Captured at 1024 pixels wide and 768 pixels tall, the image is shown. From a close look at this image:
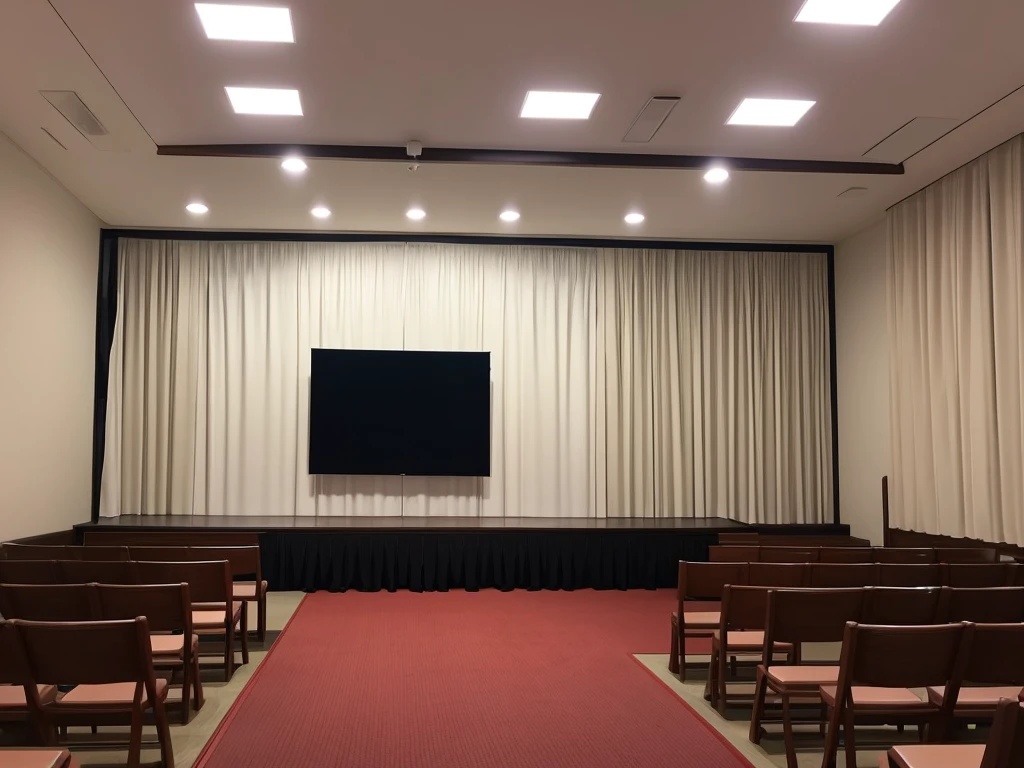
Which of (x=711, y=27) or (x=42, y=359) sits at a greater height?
(x=711, y=27)

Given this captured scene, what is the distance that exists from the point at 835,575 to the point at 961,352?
324cm

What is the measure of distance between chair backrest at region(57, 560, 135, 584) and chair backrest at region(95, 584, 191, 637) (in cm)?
62

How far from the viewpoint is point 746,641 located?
397cm

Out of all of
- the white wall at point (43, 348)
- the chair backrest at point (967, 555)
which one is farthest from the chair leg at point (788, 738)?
the white wall at point (43, 348)

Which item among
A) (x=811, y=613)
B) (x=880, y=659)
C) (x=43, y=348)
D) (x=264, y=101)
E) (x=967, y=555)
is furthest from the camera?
(x=43, y=348)

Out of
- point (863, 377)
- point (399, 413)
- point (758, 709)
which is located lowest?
point (758, 709)

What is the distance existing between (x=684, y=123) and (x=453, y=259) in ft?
A: 12.1

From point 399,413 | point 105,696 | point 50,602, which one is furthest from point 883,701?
point 399,413

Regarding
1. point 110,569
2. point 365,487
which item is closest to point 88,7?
point 110,569

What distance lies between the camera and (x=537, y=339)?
855 cm

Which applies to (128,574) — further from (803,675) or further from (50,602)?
(803,675)

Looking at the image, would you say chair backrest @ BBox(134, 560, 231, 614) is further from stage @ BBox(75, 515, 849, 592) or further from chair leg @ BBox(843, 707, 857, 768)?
chair leg @ BBox(843, 707, 857, 768)

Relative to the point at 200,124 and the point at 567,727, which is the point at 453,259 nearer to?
the point at 200,124

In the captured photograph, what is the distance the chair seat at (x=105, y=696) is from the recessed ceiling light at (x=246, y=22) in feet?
10.9
